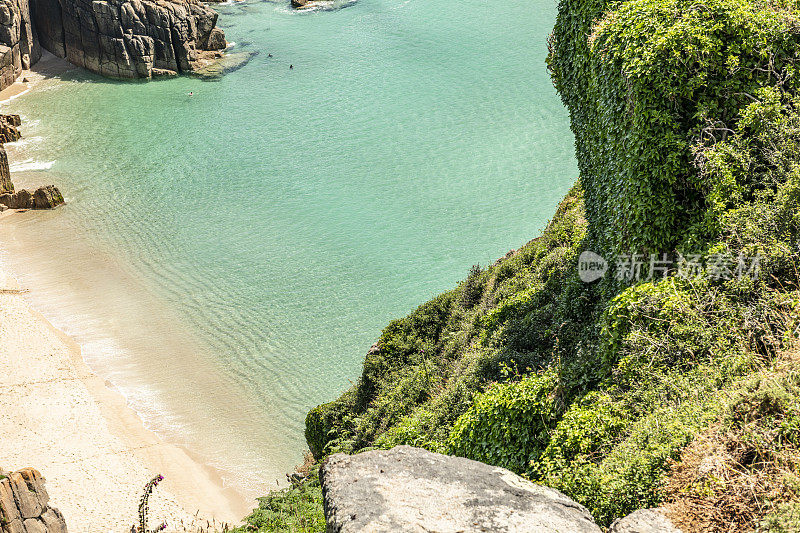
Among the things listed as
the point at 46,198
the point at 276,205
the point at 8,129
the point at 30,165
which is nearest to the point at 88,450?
the point at 276,205

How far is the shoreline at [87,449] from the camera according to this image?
19188 mm

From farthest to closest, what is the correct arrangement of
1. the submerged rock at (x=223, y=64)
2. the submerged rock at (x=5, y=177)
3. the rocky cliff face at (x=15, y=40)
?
the submerged rock at (x=223, y=64), the rocky cliff face at (x=15, y=40), the submerged rock at (x=5, y=177)

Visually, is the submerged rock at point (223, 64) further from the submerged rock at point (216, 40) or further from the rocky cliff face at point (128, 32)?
the submerged rock at point (216, 40)

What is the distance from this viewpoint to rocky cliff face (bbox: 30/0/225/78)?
5159 centimetres

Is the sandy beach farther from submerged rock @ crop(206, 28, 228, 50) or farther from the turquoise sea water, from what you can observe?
submerged rock @ crop(206, 28, 228, 50)

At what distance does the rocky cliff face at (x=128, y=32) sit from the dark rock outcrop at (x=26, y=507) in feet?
143

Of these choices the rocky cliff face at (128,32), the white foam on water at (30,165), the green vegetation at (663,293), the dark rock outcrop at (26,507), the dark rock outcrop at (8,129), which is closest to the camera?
the green vegetation at (663,293)

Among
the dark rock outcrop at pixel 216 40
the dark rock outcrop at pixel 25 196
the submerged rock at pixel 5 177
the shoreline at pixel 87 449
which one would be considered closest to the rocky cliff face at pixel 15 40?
the dark rock outcrop at pixel 216 40

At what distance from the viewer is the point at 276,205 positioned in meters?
36.2

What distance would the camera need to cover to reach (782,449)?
7316mm

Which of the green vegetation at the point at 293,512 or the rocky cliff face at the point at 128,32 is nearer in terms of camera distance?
the green vegetation at the point at 293,512

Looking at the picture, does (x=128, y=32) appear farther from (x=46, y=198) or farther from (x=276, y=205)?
(x=276, y=205)


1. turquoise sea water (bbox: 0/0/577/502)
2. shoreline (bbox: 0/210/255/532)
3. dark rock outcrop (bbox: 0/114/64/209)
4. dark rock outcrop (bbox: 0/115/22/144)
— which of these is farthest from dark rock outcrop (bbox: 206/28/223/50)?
shoreline (bbox: 0/210/255/532)

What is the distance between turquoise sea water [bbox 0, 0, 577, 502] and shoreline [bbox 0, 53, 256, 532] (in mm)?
806
